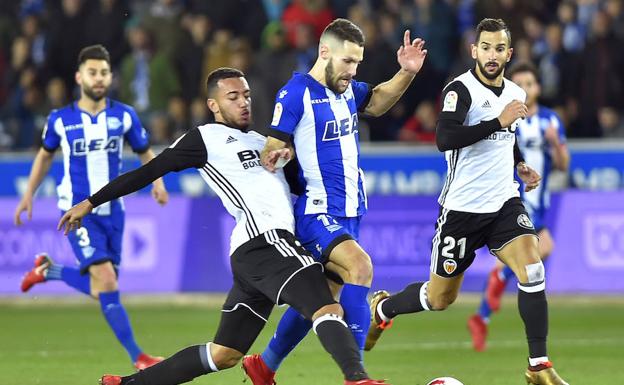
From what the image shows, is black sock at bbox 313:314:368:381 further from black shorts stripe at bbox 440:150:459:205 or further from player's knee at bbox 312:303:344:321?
black shorts stripe at bbox 440:150:459:205

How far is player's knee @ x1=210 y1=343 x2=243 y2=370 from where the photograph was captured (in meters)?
7.99

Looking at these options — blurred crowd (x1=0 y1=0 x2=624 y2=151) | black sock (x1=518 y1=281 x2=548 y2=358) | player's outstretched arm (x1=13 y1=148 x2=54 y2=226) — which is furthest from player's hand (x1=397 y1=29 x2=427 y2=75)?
blurred crowd (x1=0 y1=0 x2=624 y2=151)

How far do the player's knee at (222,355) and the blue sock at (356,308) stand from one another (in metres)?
0.74

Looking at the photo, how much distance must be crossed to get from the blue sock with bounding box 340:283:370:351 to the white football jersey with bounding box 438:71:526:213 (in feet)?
4.60

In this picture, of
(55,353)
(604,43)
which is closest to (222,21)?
(604,43)

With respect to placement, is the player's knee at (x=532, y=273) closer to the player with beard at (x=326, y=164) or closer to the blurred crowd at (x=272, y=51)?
the player with beard at (x=326, y=164)

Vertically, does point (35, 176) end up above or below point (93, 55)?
below

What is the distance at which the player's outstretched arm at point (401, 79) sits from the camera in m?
9.06

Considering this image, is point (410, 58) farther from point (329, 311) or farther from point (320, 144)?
point (329, 311)

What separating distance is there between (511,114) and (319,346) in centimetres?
441

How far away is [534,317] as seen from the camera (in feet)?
29.2

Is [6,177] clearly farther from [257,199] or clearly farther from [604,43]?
[257,199]

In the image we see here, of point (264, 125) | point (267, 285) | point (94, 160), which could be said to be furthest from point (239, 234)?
point (264, 125)

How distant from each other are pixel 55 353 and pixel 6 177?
5295 mm
